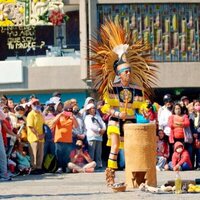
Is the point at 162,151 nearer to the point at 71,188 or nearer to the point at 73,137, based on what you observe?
the point at 73,137

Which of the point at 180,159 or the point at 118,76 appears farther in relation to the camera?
the point at 180,159

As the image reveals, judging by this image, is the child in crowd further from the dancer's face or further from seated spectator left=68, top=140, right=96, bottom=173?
the dancer's face

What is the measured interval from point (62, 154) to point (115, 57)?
7215 millimetres

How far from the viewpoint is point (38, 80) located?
43.3m

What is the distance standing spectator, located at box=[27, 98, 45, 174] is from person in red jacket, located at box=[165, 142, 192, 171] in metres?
3.30

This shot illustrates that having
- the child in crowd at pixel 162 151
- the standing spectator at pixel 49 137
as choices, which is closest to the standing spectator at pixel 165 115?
the child in crowd at pixel 162 151

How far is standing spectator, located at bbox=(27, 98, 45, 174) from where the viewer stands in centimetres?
2392

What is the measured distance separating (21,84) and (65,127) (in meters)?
18.9

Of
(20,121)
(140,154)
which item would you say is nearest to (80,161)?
(20,121)

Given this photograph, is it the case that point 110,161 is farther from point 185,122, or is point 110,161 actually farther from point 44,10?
point 44,10

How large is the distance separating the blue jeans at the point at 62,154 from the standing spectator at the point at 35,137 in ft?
1.84

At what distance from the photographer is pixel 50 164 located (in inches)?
953

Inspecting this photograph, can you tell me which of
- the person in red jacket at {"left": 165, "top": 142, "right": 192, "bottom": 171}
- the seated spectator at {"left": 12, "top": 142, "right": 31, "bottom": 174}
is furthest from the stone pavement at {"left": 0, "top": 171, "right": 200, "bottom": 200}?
the person in red jacket at {"left": 165, "top": 142, "right": 192, "bottom": 171}

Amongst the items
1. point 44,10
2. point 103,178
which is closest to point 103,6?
point 44,10
